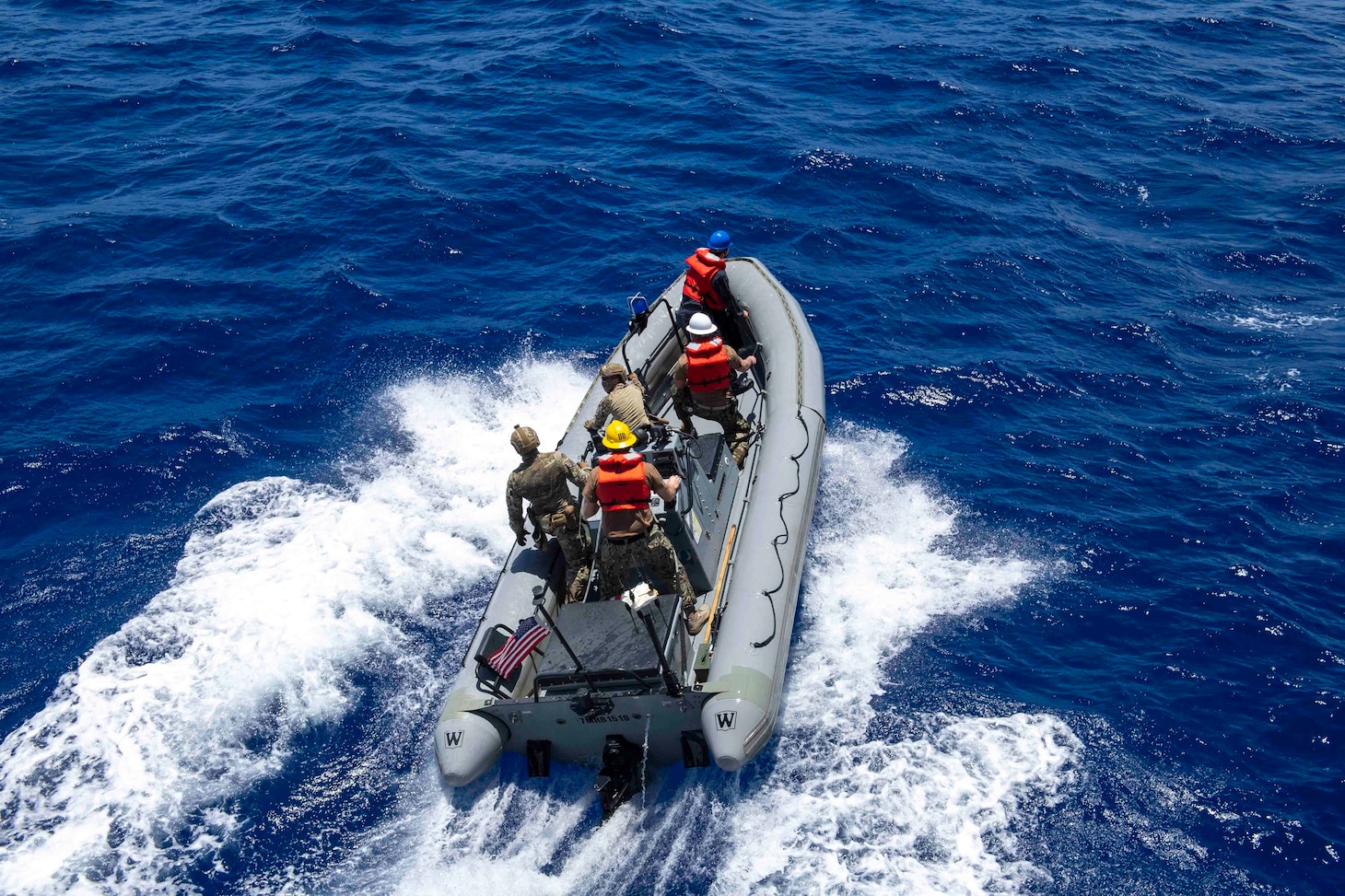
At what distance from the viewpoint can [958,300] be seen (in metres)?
16.6

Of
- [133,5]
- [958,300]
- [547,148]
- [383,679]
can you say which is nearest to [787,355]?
[958,300]

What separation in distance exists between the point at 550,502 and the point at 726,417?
2.76m

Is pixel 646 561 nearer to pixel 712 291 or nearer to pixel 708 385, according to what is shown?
pixel 708 385

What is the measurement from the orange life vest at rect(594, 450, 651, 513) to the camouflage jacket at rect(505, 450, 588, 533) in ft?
2.18

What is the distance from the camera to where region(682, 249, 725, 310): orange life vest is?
43.1 feet

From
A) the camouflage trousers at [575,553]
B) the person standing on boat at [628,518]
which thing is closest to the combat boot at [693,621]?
the person standing on boat at [628,518]

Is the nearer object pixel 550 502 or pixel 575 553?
pixel 550 502

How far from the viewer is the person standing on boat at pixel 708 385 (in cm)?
1152

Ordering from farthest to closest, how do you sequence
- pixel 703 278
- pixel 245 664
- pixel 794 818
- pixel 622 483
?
pixel 703 278 < pixel 245 664 < pixel 622 483 < pixel 794 818

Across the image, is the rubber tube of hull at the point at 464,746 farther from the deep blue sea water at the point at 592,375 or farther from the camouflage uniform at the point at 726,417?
the camouflage uniform at the point at 726,417

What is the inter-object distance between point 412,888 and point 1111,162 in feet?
57.2

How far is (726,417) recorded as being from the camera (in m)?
11.9

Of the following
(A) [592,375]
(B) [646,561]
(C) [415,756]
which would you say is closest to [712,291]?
(A) [592,375]

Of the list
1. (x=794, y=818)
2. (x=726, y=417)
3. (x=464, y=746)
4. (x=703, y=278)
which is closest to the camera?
(x=464, y=746)
